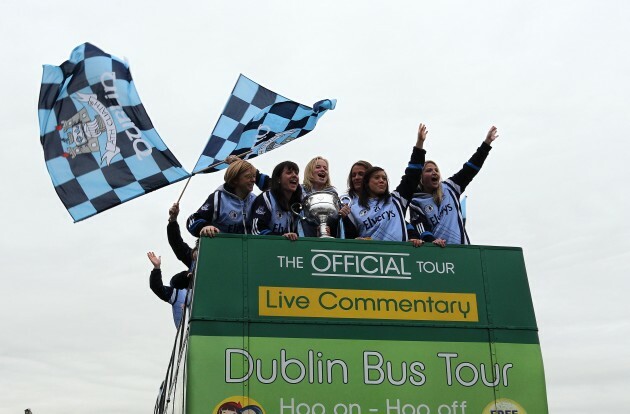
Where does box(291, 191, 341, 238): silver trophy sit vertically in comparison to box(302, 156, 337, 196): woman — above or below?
below

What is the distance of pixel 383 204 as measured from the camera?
6.22 meters

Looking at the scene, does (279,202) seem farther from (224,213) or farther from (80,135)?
(80,135)

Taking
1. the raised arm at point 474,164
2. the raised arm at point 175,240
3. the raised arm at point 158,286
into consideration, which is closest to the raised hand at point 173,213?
the raised arm at point 175,240

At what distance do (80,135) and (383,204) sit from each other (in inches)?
129

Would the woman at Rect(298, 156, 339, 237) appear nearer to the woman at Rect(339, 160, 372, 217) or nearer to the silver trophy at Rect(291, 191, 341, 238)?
the woman at Rect(339, 160, 372, 217)

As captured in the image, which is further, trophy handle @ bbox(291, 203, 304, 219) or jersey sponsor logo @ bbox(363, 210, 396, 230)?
trophy handle @ bbox(291, 203, 304, 219)

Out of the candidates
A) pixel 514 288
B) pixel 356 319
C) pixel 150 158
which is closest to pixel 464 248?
pixel 514 288

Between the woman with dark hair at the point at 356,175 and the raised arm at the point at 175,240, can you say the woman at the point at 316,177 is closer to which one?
the woman with dark hair at the point at 356,175

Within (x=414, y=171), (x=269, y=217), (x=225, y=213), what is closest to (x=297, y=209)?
(x=269, y=217)

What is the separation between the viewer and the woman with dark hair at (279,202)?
616 cm

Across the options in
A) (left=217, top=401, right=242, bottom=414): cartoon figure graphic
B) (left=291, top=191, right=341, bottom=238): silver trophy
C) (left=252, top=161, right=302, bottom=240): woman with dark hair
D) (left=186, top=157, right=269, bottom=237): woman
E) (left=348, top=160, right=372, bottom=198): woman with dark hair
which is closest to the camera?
(left=217, top=401, right=242, bottom=414): cartoon figure graphic

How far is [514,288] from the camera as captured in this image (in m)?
5.26

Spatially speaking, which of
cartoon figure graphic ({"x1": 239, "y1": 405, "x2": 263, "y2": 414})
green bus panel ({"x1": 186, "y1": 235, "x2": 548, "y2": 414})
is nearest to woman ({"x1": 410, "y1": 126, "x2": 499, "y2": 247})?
green bus panel ({"x1": 186, "y1": 235, "x2": 548, "y2": 414})

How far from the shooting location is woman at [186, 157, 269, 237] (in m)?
6.27
